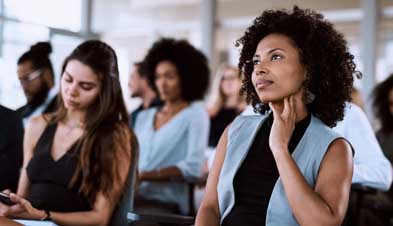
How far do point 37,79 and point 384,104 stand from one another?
2247mm

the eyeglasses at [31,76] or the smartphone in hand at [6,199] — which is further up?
the eyeglasses at [31,76]

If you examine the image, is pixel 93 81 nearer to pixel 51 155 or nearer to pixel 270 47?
pixel 51 155

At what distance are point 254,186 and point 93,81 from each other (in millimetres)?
891

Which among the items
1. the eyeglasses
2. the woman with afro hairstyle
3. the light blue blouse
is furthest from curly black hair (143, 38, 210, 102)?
the eyeglasses

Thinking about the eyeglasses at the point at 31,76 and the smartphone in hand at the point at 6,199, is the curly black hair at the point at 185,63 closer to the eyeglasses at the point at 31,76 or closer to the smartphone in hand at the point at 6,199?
the eyeglasses at the point at 31,76

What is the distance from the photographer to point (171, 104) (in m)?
3.91

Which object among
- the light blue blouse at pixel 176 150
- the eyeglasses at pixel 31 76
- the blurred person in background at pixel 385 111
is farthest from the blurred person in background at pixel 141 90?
the blurred person in background at pixel 385 111

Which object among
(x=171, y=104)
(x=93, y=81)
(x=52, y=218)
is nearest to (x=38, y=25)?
(x=171, y=104)

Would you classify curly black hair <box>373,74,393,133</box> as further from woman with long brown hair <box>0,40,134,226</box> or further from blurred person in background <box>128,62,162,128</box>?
woman with long brown hair <box>0,40,134,226</box>

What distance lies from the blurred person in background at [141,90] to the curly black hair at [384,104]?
1.43 m

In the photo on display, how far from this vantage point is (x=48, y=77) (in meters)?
3.27

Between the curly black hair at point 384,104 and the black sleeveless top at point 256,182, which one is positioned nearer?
the black sleeveless top at point 256,182

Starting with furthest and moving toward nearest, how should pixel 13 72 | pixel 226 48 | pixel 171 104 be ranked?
pixel 226 48, pixel 171 104, pixel 13 72

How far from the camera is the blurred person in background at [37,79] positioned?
3.10 metres
